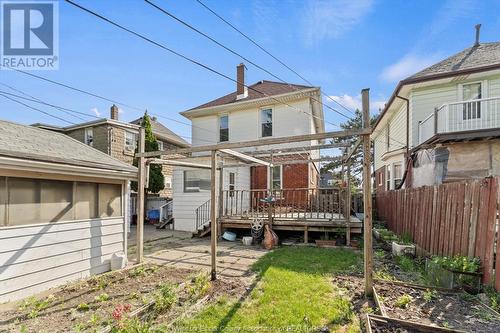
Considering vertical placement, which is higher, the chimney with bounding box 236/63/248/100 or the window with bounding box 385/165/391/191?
the chimney with bounding box 236/63/248/100

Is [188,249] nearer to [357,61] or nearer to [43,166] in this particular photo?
[43,166]

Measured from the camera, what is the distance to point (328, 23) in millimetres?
7840

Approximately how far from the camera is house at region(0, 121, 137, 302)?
4.15 meters

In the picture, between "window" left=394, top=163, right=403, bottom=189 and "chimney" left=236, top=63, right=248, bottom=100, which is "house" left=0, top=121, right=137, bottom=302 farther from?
"window" left=394, top=163, right=403, bottom=189

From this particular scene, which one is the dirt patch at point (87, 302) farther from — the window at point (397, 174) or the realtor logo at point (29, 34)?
the window at point (397, 174)

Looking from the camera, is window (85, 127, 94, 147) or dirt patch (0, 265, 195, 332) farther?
window (85, 127, 94, 147)

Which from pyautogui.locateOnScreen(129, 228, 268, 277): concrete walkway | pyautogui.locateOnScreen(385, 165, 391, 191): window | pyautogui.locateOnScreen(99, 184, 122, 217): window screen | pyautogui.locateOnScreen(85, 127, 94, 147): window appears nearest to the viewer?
pyautogui.locateOnScreen(99, 184, 122, 217): window screen

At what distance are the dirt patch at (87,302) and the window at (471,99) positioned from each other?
10857mm

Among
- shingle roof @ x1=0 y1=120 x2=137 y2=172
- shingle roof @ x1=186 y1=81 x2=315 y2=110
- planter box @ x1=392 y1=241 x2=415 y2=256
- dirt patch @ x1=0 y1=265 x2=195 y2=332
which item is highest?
shingle roof @ x1=186 y1=81 x2=315 y2=110

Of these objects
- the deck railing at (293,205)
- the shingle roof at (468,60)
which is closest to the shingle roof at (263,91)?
Answer: the shingle roof at (468,60)

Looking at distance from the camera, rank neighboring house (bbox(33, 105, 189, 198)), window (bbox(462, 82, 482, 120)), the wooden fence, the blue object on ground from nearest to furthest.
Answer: the wooden fence, window (bbox(462, 82, 482, 120)), the blue object on ground, neighboring house (bbox(33, 105, 189, 198))

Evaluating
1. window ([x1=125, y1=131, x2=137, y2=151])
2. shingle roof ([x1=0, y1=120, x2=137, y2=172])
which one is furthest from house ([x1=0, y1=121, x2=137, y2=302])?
window ([x1=125, y1=131, x2=137, y2=151])

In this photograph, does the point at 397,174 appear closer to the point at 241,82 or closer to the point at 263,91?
the point at 263,91

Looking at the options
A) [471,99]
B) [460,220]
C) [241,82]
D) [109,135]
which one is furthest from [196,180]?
[471,99]
